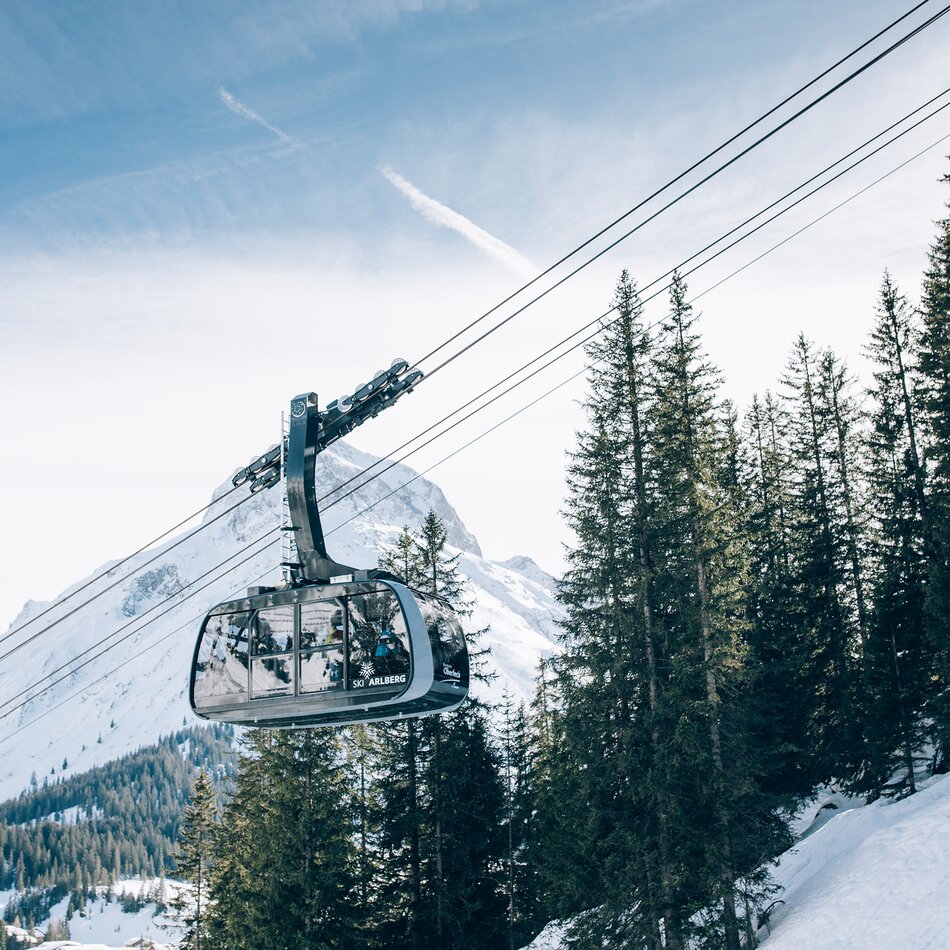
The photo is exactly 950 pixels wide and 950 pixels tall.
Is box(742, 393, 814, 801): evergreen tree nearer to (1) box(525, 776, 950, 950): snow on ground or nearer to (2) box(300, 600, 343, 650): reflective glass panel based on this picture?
(1) box(525, 776, 950, 950): snow on ground

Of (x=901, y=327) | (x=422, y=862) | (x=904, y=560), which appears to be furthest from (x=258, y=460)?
(x=901, y=327)

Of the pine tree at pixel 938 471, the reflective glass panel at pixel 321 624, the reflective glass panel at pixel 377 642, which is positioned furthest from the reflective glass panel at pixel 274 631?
the pine tree at pixel 938 471

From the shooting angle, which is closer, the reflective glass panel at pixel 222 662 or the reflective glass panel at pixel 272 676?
the reflective glass panel at pixel 272 676

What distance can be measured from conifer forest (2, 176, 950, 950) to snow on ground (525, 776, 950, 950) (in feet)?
3.92

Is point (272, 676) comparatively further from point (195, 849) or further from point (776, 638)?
point (195, 849)

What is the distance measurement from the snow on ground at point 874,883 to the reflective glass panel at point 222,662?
44.2 feet

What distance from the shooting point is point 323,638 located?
50.2 ft

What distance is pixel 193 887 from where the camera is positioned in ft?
161

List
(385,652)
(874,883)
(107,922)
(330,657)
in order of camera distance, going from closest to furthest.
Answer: (385,652), (330,657), (874,883), (107,922)

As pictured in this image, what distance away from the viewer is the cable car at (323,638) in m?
14.9

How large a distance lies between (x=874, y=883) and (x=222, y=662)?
15513mm

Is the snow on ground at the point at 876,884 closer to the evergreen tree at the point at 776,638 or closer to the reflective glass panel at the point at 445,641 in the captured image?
the evergreen tree at the point at 776,638

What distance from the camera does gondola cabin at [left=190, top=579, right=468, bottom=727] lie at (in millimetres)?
14867

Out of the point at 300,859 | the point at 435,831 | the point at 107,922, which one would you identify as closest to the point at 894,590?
the point at 435,831
